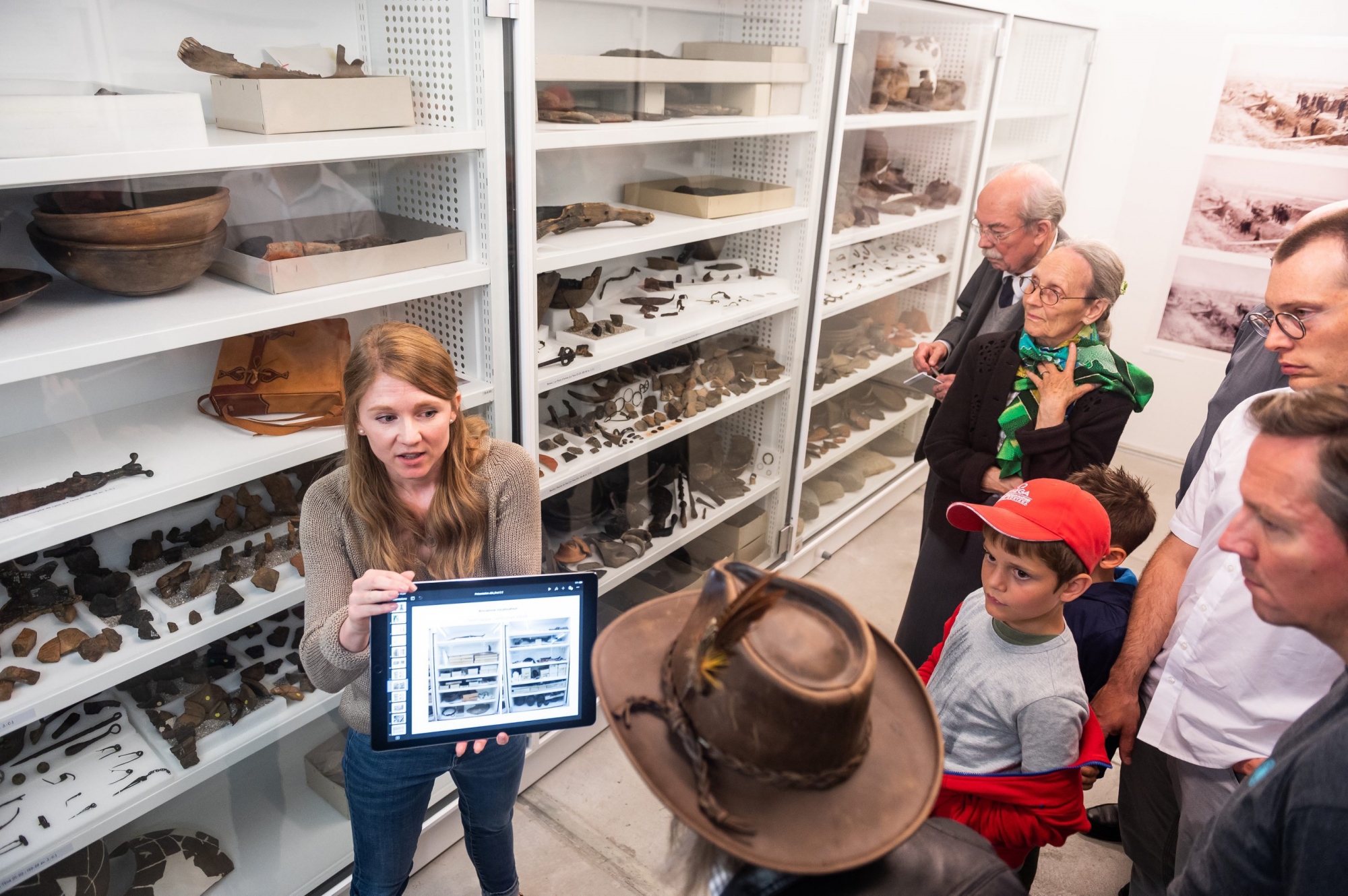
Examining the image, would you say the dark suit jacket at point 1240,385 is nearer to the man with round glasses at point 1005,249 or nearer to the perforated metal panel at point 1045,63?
the man with round glasses at point 1005,249

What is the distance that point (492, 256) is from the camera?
2352mm

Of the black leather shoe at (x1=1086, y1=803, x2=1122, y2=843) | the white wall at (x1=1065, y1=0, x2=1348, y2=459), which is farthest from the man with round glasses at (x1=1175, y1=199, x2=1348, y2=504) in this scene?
the white wall at (x1=1065, y1=0, x2=1348, y2=459)

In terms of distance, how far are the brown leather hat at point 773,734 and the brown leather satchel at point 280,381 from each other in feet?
4.85

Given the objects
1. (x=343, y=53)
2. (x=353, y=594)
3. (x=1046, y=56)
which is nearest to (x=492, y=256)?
(x=343, y=53)

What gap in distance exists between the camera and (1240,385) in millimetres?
2342

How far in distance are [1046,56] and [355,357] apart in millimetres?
5394

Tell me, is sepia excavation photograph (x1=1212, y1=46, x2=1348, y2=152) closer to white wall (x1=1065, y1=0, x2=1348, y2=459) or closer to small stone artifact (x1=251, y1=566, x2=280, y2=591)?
white wall (x1=1065, y1=0, x2=1348, y2=459)

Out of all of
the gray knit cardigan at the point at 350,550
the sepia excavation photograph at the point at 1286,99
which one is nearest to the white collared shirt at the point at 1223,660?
the gray knit cardigan at the point at 350,550

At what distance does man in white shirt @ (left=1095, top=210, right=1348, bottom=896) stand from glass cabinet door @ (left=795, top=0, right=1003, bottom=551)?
214 centimetres


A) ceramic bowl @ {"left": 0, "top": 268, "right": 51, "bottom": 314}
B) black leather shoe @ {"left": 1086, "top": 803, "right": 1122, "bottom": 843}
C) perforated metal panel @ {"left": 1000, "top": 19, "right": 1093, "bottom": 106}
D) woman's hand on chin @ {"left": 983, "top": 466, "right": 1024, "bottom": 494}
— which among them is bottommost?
black leather shoe @ {"left": 1086, "top": 803, "right": 1122, "bottom": 843}

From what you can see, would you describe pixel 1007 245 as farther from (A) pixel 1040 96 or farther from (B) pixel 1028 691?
(A) pixel 1040 96

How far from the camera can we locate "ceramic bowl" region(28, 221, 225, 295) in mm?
1788

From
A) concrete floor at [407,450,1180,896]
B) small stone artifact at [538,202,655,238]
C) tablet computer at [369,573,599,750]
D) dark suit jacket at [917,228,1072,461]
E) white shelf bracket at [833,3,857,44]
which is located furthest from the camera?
white shelf bracket at [833,3,857,44]

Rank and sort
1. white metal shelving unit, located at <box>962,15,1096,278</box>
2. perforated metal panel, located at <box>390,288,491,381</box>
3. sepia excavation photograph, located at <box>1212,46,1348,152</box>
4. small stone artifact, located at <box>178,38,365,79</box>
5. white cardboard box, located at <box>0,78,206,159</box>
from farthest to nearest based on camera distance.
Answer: sepia excavation photograph, located at <box>1212,46,1348,152</box>
white metal shelving unit, located at <box>962,15,1096,278</box>
perforated metal panel, located at <box>390,288,491,381</box>
small stone artifact, located at <box>178,38,365,79</box>
white cardboard box, located at <box>0,78,206,159</box>
